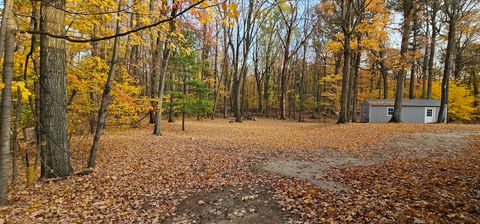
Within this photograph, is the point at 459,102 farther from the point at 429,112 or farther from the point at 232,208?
the point at 232,208

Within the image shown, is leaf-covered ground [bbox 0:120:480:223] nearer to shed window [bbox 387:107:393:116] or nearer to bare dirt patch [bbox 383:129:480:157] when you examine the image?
bare dirt patch [bbox 383:129:480:157]

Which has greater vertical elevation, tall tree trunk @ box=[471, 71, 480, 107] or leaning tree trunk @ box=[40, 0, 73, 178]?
tall tree trunk @ box=[471, 71, 480, 107]

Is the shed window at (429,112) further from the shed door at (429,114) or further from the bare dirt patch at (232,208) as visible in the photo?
the bare dirt patch at (232,208)

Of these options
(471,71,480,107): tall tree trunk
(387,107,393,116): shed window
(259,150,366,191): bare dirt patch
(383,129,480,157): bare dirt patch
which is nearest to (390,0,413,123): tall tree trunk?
(383,129,480,157): bare dirt patch

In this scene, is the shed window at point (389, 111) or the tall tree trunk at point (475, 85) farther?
the tall tree trunk at point (475, 85)

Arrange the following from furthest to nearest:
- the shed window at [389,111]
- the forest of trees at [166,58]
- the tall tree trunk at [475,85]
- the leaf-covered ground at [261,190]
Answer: the tall tree trunk at [475,85] < the shed window at [389,111] < the forest of trees at [166,58] < the leaf-covered ground at [261,190]

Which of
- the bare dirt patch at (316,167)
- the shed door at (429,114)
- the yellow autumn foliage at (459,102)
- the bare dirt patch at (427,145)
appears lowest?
the bare dirt patch at (316,167)

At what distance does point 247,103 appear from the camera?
152ft

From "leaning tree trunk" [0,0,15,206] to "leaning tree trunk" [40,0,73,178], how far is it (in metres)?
1.25

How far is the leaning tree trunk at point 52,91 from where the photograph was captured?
5352mm

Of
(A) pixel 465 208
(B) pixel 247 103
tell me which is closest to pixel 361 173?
(A) pixel 465 208

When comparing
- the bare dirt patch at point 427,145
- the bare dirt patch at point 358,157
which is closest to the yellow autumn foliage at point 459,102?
the bare dirt patch at point 427,145

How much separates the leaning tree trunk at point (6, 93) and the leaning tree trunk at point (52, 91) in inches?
49.2

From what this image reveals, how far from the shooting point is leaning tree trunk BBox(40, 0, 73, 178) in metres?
5.35
